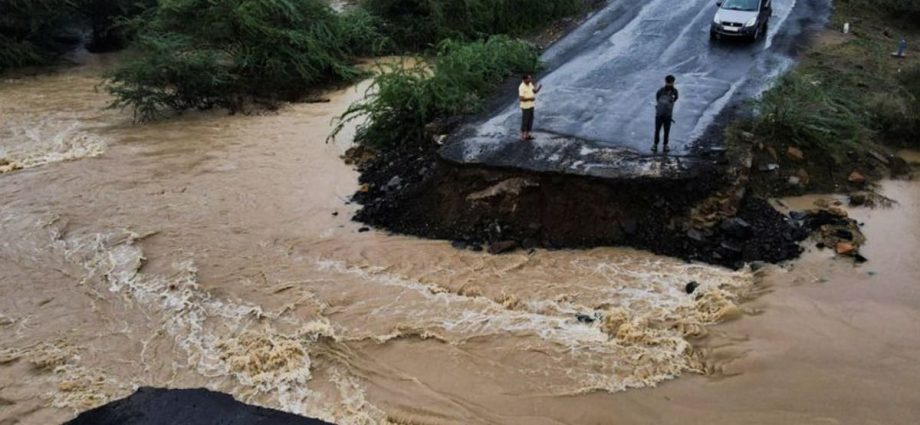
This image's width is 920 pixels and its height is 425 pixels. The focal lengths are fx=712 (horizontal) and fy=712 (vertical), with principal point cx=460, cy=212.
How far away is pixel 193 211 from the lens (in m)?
13.9

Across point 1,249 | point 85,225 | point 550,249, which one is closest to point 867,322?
point 550,249

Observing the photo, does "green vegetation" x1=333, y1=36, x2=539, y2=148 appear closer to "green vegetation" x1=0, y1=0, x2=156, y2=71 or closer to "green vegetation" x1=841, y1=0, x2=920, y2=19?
"green vegetation" x1=0, y1=0, x2=156, y2=71

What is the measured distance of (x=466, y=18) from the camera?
76.6ft

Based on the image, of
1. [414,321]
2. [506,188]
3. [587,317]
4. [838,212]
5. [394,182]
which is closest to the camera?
[587,317]

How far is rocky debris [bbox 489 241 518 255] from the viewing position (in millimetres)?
11805

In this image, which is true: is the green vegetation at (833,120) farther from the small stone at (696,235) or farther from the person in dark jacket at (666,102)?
the small stone at (696,235)

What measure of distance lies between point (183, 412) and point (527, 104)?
7.57m

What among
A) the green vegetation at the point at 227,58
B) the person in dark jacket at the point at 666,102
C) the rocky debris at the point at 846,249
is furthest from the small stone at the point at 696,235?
the green vegetation at the point at 227,58

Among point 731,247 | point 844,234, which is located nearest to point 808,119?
point 844,234

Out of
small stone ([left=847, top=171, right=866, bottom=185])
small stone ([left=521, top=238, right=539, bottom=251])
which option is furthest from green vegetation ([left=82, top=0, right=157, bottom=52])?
small stone ([left=847, top=171, right=866, bottom=185])

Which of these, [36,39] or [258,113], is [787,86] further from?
[36,39]

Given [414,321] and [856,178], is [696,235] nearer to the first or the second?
[856,178]

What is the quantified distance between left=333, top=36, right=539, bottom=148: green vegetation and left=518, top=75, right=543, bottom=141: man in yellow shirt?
7.93 feet

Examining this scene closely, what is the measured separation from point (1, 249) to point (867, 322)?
13983mm
